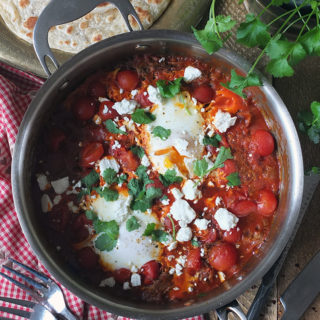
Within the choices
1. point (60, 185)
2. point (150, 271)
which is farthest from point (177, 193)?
point (60, 185)

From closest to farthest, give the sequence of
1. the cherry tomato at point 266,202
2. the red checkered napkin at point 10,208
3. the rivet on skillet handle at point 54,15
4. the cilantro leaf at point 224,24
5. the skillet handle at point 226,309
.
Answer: the cilantro leaf at point 224,24
the rivet on skillet handle at point 54,15
the skillet handle at point 226,309
the cherry tomato at point 266,202
the red checkered napkin at point 10,208

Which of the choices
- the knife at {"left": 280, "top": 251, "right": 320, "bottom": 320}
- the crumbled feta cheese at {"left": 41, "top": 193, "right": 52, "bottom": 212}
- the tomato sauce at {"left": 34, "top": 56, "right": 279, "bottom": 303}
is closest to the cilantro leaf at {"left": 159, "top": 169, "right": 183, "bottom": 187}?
the tomato sauce at {"left": 34, "top": 56, "right": 279, "bottom": 303}

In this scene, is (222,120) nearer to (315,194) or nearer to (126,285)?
(315,194)

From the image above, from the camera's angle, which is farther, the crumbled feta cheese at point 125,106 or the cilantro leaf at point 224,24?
the crumbled feta cheese at point 125,106

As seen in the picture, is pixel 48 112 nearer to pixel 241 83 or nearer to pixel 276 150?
pixel 241 83

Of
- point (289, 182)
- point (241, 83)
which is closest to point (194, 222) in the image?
point (289, 182)

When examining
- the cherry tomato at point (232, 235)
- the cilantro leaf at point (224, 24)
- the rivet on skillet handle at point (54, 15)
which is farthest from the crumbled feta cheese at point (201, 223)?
the rivet on skillet handle at point (54, 15)

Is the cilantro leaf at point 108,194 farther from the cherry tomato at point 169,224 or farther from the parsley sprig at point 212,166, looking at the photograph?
the parsley sprig at point 212,166
